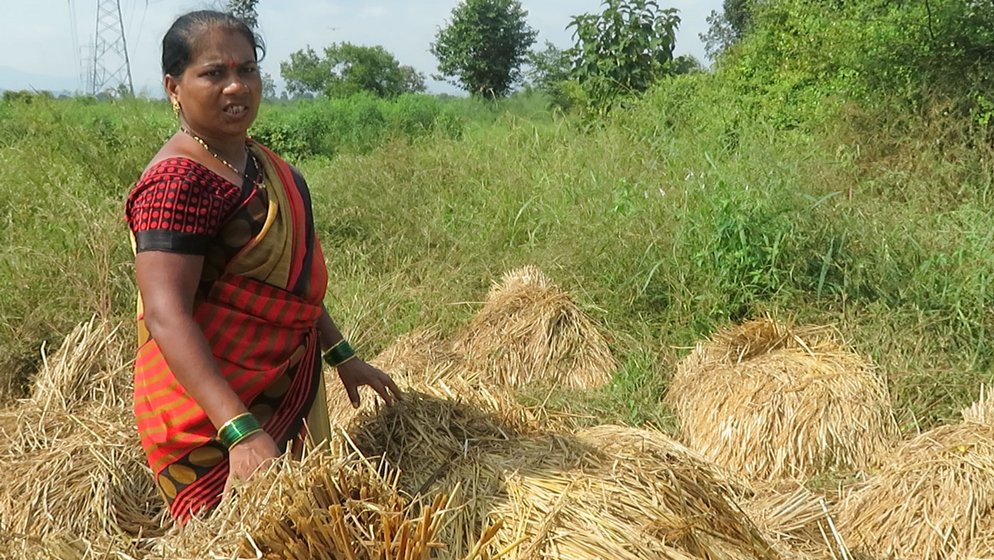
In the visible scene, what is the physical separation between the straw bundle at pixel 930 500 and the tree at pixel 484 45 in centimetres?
2171

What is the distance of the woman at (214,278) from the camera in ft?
4.68

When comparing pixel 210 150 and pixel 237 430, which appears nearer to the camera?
pixel 237 430

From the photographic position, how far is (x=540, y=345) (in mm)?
4281

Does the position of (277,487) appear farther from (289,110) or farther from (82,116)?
(289,110)

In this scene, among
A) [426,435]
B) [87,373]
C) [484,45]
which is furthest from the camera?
[484,45]

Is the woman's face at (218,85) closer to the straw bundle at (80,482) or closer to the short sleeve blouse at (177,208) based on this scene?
the short sleeve blouse at (177,208)

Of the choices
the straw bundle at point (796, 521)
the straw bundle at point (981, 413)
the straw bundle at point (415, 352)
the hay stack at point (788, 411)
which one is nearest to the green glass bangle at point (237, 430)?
the straw bundle at point (796, 521)

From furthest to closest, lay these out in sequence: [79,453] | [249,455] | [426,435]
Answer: [79,453], [426,435], [249,455]

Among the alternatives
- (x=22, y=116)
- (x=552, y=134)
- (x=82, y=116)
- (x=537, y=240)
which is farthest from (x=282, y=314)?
(x=82, y=116)

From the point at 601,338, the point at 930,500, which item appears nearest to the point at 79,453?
the point at 601,338

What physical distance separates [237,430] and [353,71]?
116 feet

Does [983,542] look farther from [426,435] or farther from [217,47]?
[217,47]

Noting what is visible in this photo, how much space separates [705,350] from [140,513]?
2572 millimetres

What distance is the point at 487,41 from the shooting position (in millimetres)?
24609
